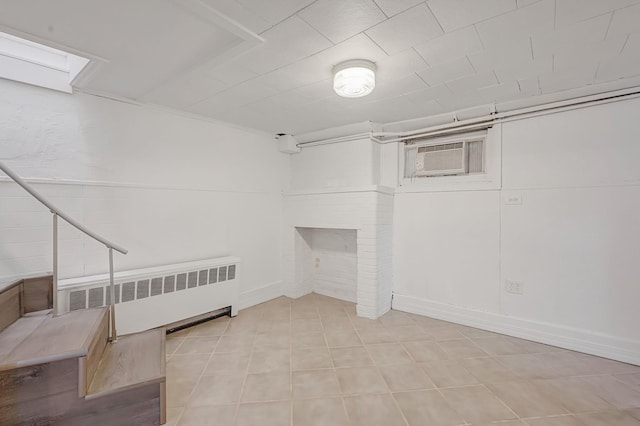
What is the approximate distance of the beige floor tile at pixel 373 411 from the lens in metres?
1.71

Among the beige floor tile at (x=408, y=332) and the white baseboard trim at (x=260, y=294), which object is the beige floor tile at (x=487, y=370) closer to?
the beige floor tile at (x=408, y=332)

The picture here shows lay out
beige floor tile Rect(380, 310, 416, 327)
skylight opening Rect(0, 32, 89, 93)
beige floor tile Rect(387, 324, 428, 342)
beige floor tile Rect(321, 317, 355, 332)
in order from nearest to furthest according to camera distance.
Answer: skylight opening Rect(0, 32, 89, 93), beige floor tile Rect(387, 324, 428, 342), beige floor tile Rect(321, 317, 355, 332), beige floor tile Rect(380, 310, 416, 327)

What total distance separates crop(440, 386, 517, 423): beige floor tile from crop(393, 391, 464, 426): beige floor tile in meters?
0.06

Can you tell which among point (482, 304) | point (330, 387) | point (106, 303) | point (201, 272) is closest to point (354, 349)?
point (330, 387)

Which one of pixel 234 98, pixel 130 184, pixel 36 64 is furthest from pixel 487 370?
pixel 36 64

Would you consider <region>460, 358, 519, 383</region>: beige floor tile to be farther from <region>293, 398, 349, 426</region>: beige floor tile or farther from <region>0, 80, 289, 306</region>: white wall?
<region>0, 80, 289, 306</region>: white wall

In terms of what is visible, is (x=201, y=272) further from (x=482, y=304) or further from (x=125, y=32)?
(x=482, y=304)

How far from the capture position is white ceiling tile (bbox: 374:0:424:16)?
1.44 m

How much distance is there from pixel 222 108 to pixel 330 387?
2810 mm

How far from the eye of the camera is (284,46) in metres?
1.83

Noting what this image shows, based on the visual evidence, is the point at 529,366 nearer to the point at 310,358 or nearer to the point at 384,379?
the point at 384,379

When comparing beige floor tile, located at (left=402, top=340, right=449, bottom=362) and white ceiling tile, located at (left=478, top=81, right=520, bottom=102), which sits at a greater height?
white ceiling tile, located at (left=478, top=81, right=520, bottom=102)

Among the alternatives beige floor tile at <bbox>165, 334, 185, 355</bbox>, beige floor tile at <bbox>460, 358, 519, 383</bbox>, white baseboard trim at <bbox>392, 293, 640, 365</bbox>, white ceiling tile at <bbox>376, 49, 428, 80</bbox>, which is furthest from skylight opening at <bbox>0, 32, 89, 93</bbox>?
white baseboard trim at <bbox>392, 293, 640, 365</bbox>

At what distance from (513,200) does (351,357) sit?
2.25 m
